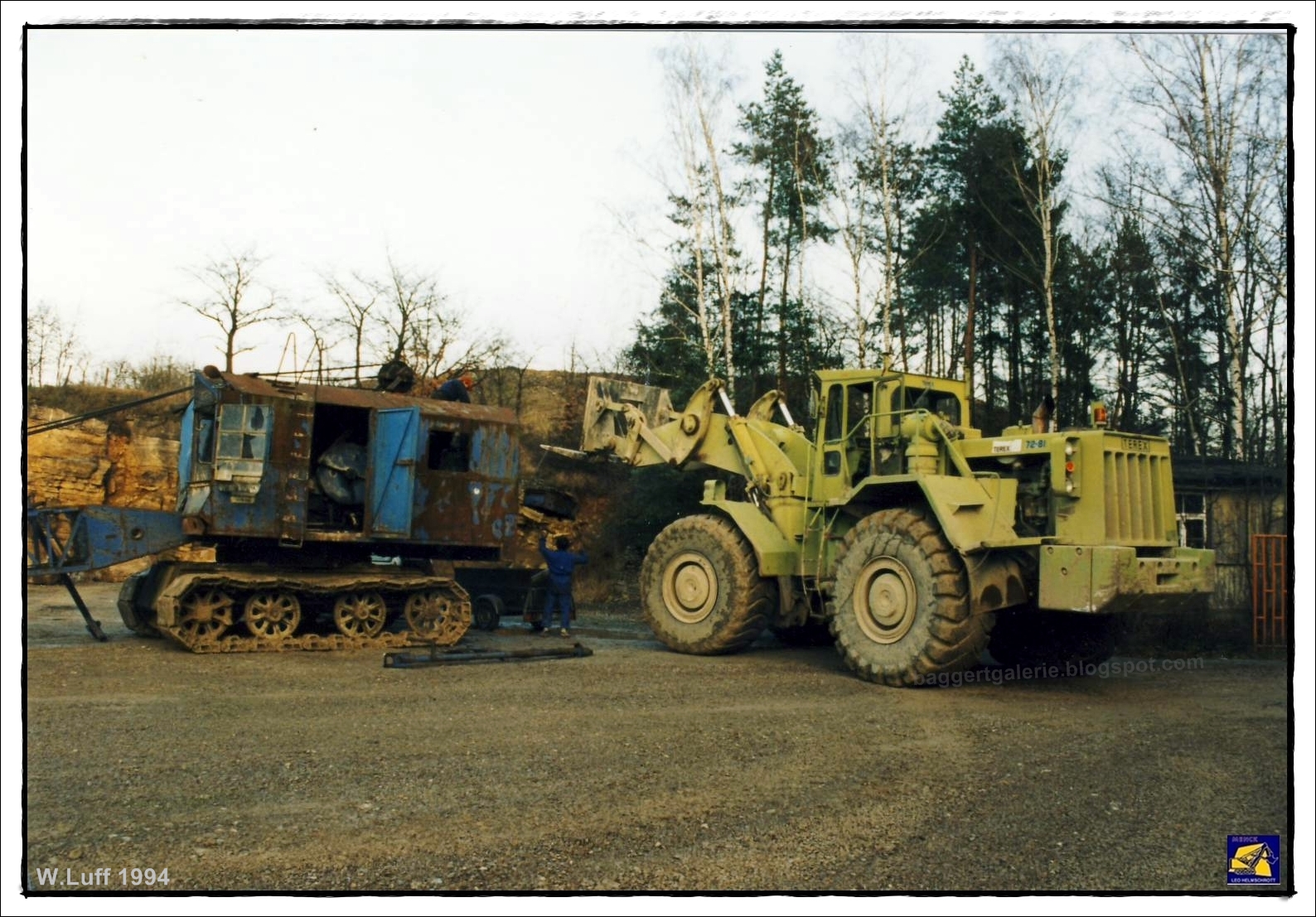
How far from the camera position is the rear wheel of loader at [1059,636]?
11.7m

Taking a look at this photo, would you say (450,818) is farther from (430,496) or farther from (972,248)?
(972,248)

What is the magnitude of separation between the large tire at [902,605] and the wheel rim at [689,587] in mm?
2200

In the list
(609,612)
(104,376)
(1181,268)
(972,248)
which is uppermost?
(972,248)

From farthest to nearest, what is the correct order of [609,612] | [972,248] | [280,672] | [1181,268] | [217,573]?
[972,248], [609,612], [1181,268], [217,573], [280,672]

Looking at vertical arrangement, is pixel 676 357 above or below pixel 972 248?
below

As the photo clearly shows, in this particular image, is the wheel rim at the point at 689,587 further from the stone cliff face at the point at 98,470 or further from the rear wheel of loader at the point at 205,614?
the stone cliff face at the point at 98,470

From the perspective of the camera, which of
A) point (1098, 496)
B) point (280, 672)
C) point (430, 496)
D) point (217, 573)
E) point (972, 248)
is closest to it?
point (1098, 496)

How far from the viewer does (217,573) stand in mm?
12398

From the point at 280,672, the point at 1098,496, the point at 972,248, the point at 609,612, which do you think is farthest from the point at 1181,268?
the point at 280,672

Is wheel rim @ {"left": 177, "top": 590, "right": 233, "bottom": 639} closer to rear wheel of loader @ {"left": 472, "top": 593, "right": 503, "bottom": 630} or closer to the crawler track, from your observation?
the crawler track

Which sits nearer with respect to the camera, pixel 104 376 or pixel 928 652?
pixel 928 652

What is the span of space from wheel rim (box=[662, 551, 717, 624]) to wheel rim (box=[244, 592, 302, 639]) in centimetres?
419

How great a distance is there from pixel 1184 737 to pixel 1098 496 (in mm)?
2383

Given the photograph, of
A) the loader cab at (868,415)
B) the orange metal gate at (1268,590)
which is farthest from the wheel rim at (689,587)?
the orange metal gate at (1268,590)
